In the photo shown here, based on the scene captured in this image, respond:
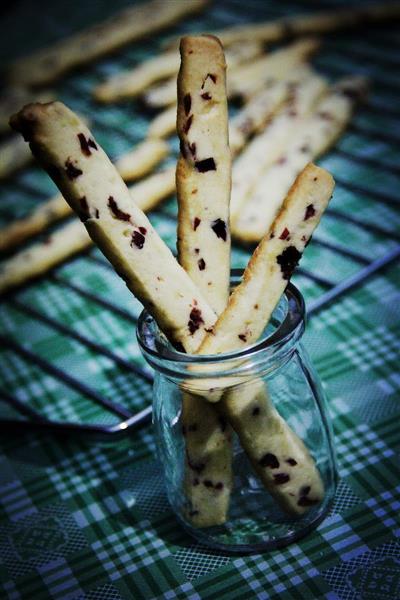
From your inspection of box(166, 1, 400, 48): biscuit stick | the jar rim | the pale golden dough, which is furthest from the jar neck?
box(166, 1, 400, 48): biscuit stick

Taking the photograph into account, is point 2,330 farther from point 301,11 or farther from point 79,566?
point 301,11

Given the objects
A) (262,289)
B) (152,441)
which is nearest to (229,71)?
(152,441)

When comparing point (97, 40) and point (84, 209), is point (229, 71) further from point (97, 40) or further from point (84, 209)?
point (84, 209)

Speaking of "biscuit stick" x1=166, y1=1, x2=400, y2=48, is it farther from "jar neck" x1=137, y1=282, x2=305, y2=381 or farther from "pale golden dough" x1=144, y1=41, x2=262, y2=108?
"jar neck" x1=137, y1=282, x2=305, y2=381

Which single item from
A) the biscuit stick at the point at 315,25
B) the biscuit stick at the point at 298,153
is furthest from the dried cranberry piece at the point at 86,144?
the biscuit stick at the point at 315,25

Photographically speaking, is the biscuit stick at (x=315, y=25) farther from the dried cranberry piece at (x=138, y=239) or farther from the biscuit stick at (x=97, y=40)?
the dried cranberry piece at (x=138, y=239)

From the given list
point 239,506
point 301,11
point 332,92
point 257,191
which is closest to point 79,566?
point 239,506

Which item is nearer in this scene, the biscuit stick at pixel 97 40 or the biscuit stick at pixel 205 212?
the biscuit stick at pixel 205 212
